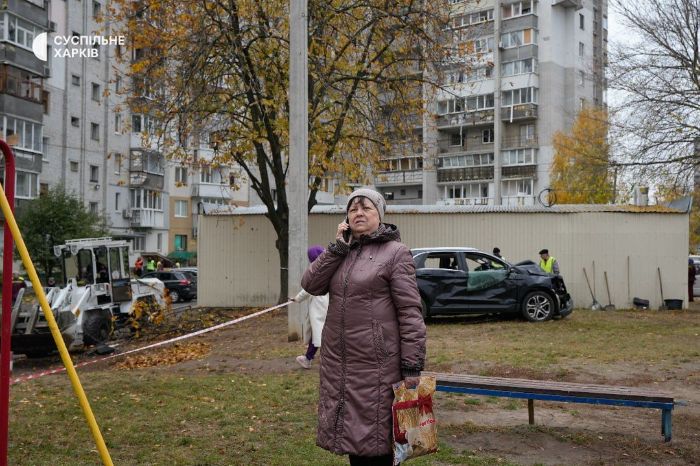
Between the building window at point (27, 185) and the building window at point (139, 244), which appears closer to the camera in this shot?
the building window at point (27, 185)

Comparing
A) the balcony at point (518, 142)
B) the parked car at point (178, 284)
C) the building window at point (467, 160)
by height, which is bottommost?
the parked car at point (178, 284)

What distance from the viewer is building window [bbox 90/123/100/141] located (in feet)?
157

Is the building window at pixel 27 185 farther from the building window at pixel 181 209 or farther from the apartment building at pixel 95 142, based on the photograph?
the building window at pixel 181 209

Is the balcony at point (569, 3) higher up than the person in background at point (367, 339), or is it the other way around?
the balcony at point (569, 3)

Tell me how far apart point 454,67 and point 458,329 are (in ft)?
24.6

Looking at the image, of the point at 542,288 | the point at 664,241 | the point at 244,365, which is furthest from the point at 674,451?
the point at 664,241

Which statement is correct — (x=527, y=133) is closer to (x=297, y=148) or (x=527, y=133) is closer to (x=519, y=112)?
(x=519, y=112)

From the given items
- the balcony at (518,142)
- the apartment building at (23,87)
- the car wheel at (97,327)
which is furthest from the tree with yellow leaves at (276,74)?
the balcony at (518,142)

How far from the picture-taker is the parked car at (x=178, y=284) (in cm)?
3466

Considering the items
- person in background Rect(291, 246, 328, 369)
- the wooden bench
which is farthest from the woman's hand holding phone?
person in background Rect(291, 246, 328, 369)

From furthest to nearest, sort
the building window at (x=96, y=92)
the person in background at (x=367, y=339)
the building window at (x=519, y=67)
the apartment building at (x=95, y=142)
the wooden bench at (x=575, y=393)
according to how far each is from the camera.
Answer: the building window at (x=519, y=67) < the building window at (x=96, y=92) < the apartment building at (x=95, y=142) < the wooden bench at (x=575, y=393) < the person in background at (x=367, y=339)

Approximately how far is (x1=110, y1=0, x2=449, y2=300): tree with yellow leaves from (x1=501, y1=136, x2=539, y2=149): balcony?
38.4 metres

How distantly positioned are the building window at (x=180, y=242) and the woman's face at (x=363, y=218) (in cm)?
5665

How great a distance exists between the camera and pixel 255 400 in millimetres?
8383
